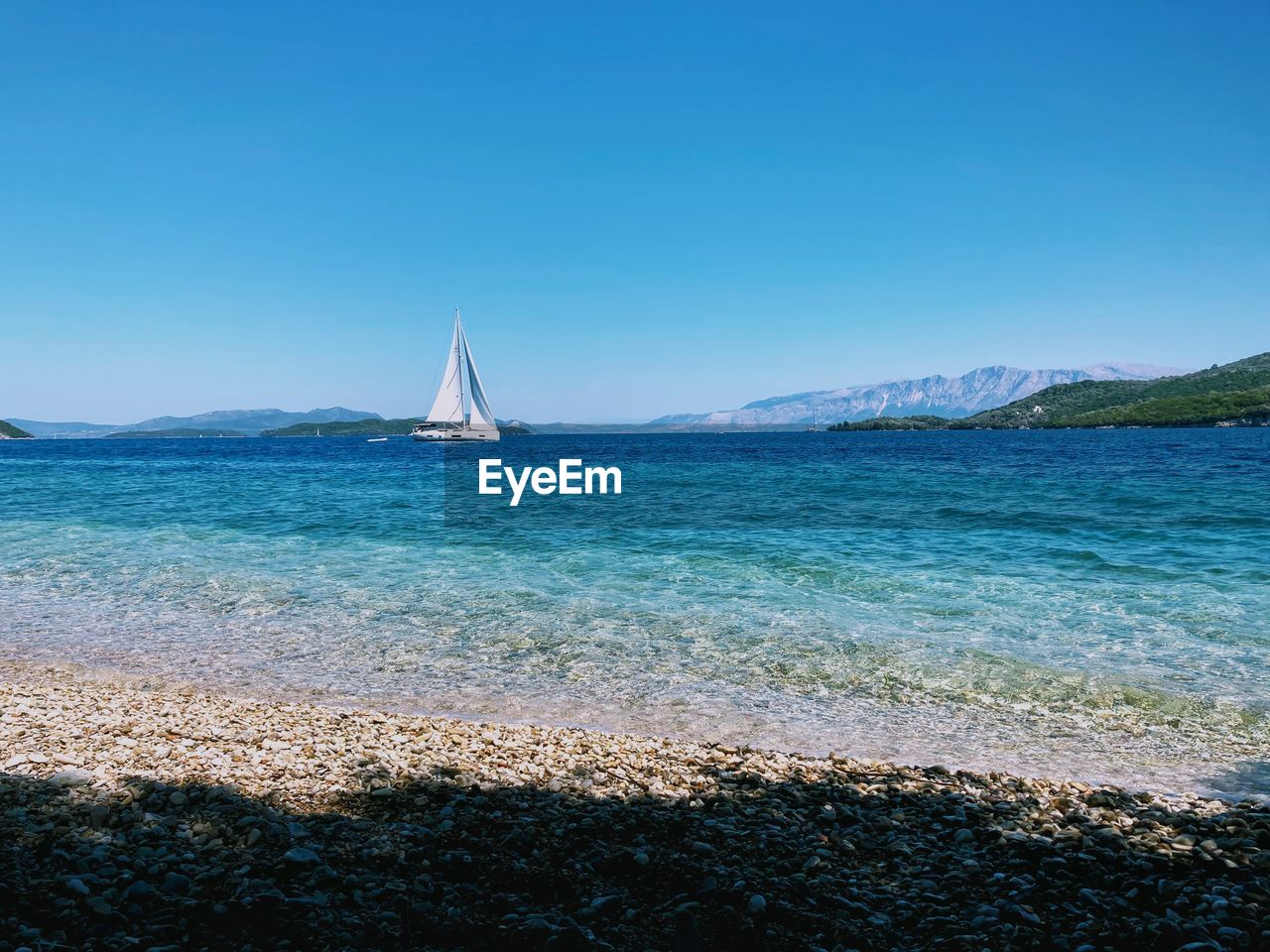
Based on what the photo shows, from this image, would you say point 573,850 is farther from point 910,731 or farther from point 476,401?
point 476,401

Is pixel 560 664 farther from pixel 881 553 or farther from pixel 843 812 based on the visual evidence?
pixel 881 553

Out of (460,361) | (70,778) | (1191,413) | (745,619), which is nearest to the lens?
(70,778)

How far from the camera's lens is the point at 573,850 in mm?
5336

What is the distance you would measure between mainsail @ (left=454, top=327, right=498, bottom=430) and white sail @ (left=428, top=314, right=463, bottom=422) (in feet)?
3.44

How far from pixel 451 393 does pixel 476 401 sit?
361 cm

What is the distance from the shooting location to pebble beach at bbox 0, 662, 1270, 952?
4.33 m

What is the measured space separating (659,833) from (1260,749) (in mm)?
6552

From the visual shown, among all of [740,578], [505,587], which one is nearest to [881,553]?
[740,578]

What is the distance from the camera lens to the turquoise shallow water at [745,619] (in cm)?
873

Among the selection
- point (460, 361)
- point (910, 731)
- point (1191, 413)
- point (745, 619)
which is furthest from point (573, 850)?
point (1191, 413)

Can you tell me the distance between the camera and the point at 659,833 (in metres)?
5.60

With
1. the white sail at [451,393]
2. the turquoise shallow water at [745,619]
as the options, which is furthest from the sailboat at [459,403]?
the turquoise shallow water at [745,619]

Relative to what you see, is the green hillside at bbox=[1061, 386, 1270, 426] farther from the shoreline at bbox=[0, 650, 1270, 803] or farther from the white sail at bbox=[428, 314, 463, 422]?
the shoreline at bbox=[0, 650, 1270, 803]

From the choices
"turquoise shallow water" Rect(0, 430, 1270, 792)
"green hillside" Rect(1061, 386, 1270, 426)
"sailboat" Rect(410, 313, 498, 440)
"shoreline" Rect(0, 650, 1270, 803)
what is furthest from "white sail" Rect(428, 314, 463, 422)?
"green hillside" Rect(1061, 386, 1270, 426)
